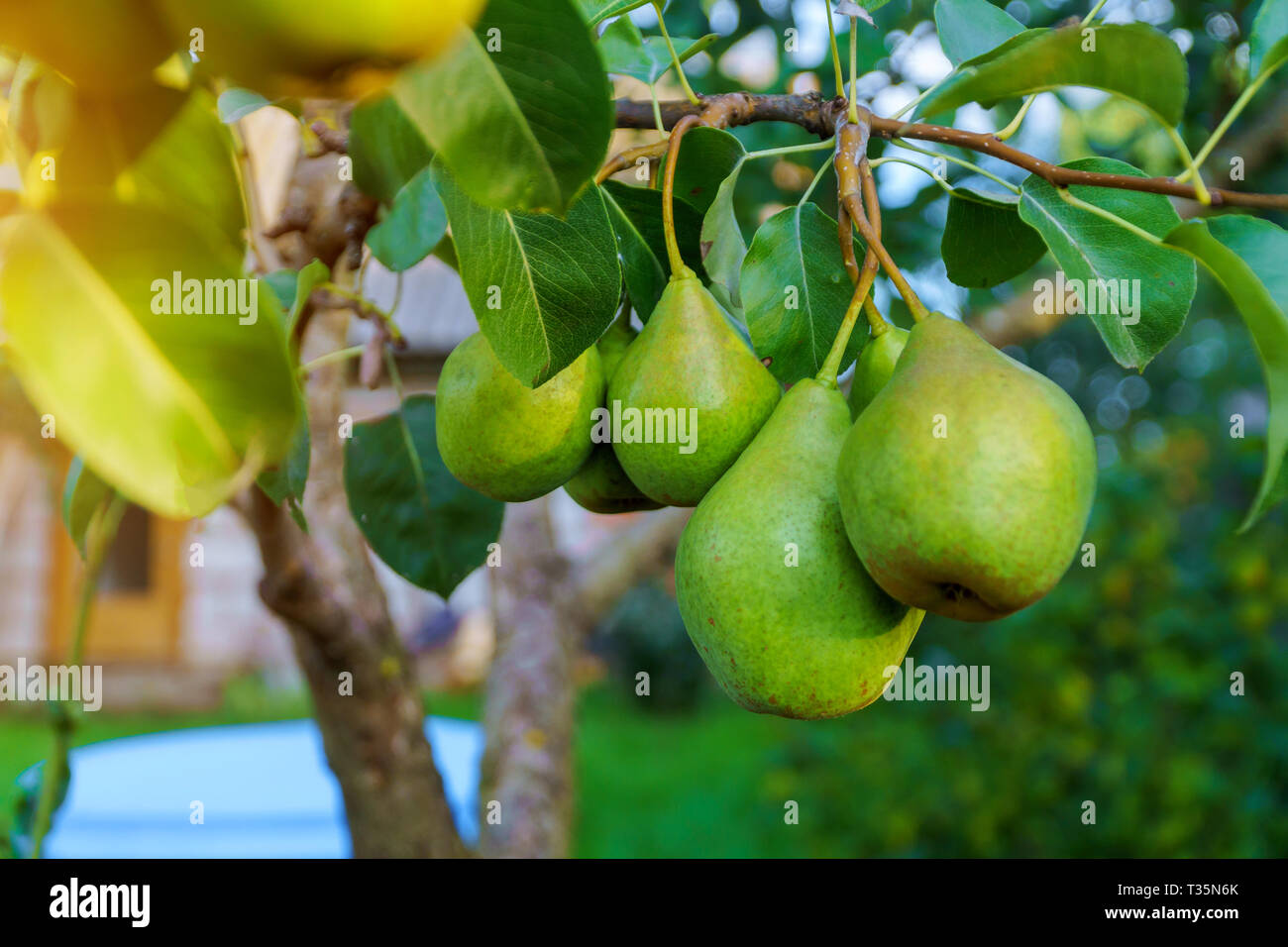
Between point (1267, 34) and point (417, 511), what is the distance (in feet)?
2.56

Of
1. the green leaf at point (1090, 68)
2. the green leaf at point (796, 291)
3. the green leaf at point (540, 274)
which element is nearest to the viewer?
the green leaf at point (1090, 68)

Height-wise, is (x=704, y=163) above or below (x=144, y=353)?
above

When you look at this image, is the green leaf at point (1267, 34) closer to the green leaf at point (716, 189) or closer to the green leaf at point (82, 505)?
the green leaf at point (716, 189)

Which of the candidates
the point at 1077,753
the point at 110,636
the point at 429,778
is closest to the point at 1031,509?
the point at 429,778

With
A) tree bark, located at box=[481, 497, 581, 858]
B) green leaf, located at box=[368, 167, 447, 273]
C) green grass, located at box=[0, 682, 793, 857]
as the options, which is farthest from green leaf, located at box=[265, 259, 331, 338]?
green grass, located at box=[0, 682, 793, 857]

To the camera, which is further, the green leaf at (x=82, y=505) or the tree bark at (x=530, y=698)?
the tree bark at (x=530, y=698)

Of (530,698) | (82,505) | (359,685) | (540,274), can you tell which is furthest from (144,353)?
(530,698)

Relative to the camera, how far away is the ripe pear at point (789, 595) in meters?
0.58

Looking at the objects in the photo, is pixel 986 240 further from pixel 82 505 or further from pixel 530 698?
pixel 530 698

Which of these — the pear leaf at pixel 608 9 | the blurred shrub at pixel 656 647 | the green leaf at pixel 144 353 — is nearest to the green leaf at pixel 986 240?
the pear leaf at pixel 608 9

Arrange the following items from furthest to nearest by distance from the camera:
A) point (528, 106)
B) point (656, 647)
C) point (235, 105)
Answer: point (656, 647)
point (235, 105)
point (528, 106)

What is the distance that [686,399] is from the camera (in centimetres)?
67

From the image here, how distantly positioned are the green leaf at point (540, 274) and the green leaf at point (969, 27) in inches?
14.8

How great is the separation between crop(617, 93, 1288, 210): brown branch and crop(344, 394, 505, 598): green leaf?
15.2 inches
